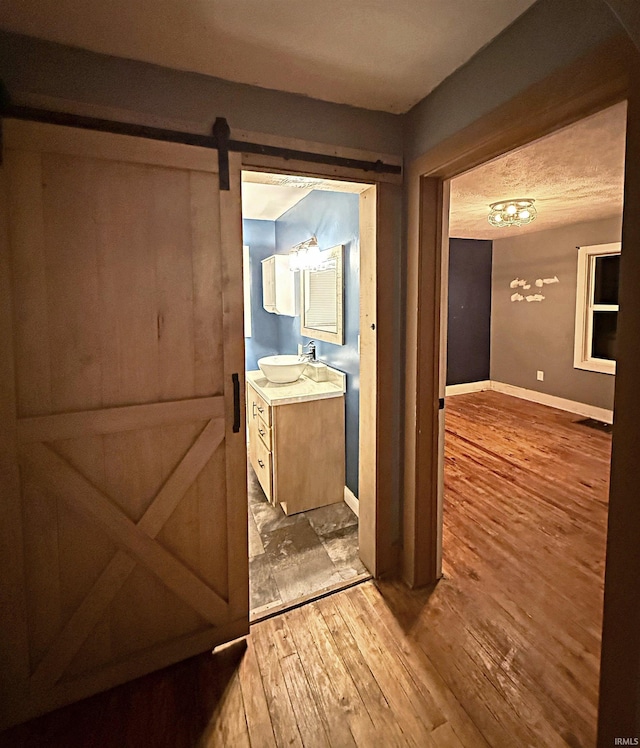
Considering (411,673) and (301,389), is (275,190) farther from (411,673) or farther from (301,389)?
(411,673)

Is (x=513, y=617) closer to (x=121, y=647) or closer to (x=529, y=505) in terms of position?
(x=529, y=505)

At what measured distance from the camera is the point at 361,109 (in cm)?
181

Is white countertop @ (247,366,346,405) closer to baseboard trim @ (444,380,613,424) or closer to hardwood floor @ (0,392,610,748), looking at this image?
hardwood floor @ (0,392,610,748)

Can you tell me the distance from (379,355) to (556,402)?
4.56 metres

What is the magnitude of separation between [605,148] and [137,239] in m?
2.80

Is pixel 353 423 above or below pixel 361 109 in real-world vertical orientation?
below

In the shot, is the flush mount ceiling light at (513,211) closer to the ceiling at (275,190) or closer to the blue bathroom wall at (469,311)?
the ceiling at (275,190)

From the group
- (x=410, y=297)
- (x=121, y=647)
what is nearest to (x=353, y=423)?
(x=410, y=297)

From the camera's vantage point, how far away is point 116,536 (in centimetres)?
153

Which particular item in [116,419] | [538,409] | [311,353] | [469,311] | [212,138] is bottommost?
[538,409]

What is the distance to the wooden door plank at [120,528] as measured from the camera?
140cm

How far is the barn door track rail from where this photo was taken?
133 centimetres

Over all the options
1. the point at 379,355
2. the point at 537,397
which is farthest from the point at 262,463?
the point at 537,397

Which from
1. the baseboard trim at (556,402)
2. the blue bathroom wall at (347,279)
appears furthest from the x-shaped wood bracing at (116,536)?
the baseboard trim at (556,402)
